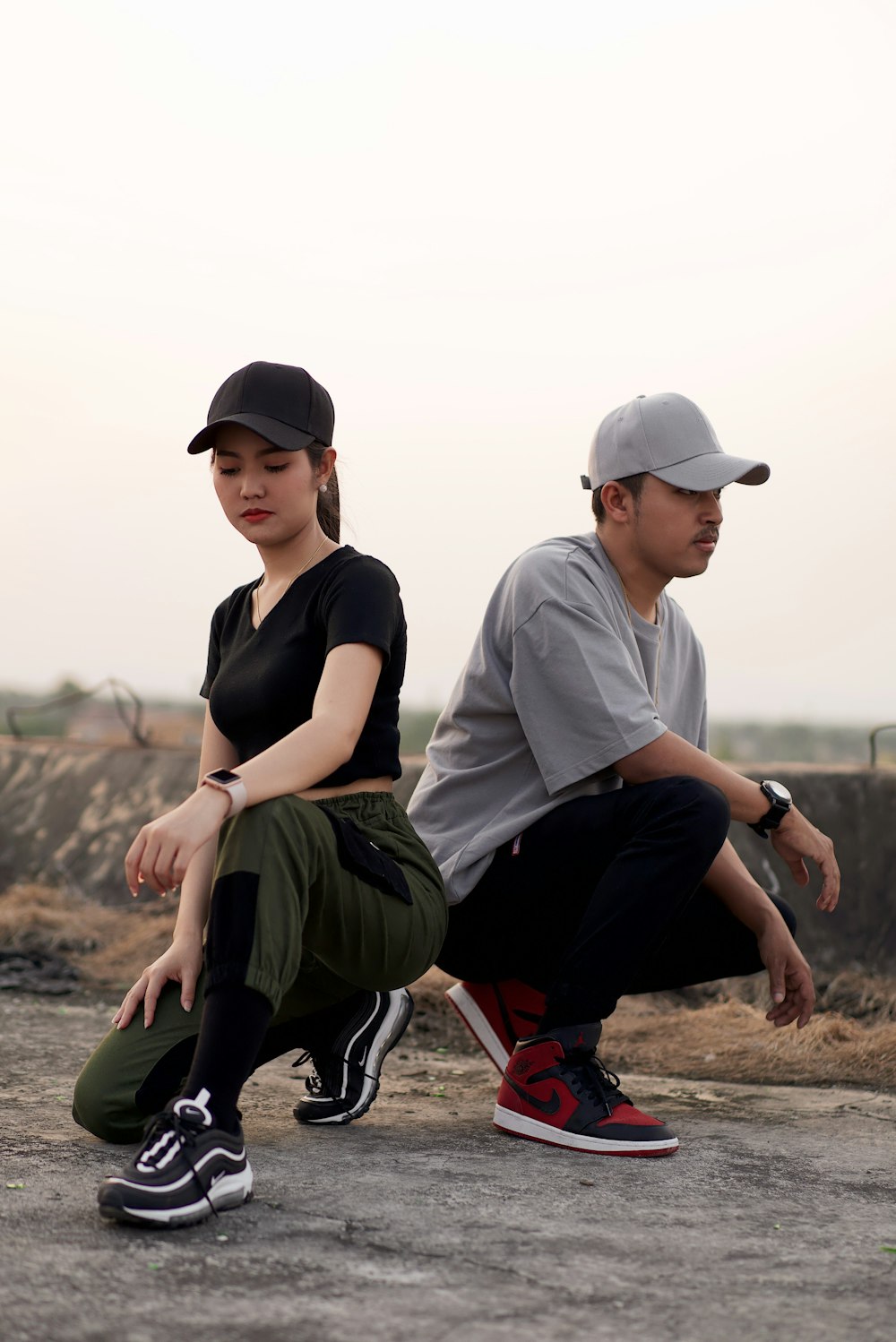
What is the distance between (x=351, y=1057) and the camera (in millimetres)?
2613

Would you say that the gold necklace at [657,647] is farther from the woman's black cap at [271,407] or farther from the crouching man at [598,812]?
the woman's black cap at [271,407]

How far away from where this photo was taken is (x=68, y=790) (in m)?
5.53

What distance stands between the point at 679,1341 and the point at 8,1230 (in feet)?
2.93

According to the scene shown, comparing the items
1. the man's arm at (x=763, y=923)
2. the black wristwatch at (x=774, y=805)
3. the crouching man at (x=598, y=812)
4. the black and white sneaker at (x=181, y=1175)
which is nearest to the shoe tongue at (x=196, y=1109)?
the black and white sneaker at (x=181, y=1175)

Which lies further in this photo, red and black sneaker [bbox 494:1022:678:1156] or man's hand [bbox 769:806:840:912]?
man's hand [bbox 769:806:840:912]

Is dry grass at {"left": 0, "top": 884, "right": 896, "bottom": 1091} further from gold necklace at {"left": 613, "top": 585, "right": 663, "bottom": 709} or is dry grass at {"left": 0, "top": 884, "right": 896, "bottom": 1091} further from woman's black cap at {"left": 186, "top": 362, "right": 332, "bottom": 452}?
woman's black cap at {"left": 186, "top": 362, "right": 332, "bottom": 452}

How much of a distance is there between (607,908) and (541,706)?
42 cm

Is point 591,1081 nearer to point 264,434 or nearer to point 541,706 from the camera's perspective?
point 541,706

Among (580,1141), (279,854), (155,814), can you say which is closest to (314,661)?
(279,854)

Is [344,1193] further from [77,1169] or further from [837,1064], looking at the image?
[837,1064]

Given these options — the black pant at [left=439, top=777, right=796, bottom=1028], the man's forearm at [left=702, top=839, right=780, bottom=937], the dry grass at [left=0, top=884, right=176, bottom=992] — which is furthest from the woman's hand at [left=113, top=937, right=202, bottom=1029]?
the dry grass at [left=0, top=884, right=176, bottom=992]

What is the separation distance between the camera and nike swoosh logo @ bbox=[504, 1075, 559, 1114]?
2.45 metres

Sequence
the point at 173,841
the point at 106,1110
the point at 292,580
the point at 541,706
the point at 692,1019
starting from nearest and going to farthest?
the point at 173,841, the point at 106,1110, the point at 292,580, the point at 541,706, the point at 692,1019

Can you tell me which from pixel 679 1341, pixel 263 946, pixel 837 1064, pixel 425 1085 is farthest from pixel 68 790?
pixel 679 1341
